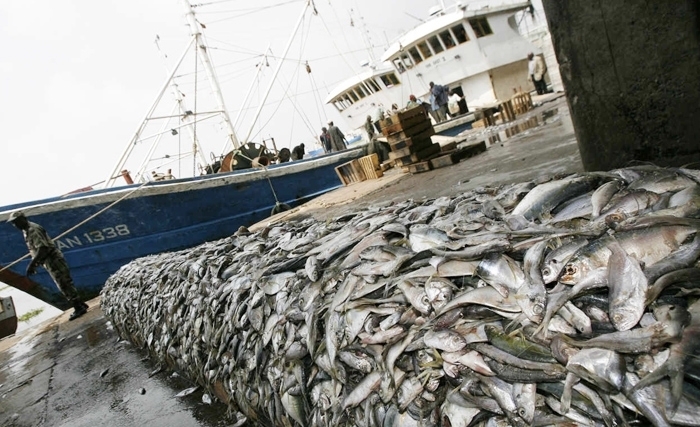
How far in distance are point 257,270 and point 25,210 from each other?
453 inches

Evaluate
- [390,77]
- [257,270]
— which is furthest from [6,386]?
[390,77]

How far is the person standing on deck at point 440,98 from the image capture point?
2153 cm

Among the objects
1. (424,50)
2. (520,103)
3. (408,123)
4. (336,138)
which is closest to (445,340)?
(408,123)

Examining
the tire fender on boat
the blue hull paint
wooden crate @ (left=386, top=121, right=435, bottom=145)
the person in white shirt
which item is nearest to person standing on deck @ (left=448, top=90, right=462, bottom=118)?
the person in white shirt

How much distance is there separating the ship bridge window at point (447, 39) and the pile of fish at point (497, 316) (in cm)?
2346

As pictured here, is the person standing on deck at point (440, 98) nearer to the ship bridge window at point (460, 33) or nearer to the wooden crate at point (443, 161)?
the ship bridge window at point (460, 33)

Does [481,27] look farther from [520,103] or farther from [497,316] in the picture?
[497,316]

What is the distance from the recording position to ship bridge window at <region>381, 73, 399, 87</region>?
3083 cm

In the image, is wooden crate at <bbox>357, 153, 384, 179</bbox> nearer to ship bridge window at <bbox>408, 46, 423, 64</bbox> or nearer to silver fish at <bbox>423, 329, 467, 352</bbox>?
silver fish at <bbox>423, 329, 467, 352</bbox>

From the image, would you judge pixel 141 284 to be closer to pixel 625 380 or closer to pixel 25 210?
pixel 625 380

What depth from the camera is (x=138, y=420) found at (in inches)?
153

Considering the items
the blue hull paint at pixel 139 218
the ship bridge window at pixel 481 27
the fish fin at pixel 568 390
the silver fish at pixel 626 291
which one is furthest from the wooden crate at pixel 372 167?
the ship bridge window at pixel 481 27

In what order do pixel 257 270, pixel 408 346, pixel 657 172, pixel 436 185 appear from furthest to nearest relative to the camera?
pixel 436 185 < pixel 257 270 < pixel 657 172 < pixel 408 346

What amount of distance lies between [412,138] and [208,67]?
1328 cm
